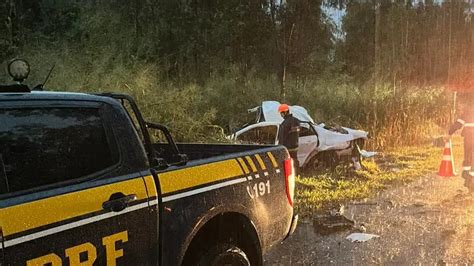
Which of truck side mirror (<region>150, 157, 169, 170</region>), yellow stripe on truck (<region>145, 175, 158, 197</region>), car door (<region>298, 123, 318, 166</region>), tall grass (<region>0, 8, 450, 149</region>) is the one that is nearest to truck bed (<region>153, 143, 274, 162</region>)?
truck side mirror (<region>150, 157, 169, 170</region>)

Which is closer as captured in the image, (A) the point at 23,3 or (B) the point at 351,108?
(B) the point at 351,108

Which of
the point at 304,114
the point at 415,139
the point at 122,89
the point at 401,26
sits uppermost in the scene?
the point at 401,26

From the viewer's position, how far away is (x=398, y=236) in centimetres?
734

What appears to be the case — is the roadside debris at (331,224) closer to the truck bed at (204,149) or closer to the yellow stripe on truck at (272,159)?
the truck bed at (204,149)

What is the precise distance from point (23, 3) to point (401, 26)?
29.7 m

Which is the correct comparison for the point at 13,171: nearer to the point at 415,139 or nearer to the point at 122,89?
the point at 122,89

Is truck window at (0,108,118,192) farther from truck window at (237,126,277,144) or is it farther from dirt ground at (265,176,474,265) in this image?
truck window at (237,126,277,144)

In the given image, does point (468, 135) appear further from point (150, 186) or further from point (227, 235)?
point (150, 186)

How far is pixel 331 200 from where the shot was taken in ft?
32.1

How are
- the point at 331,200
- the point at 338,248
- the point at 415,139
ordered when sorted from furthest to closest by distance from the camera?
1. the point at 415,139
2. the point at 331,200
3. the point at 338,248

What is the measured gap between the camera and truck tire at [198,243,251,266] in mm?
3805

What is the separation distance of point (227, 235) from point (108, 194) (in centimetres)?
126

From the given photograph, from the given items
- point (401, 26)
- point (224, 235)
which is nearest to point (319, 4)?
point (401, 26)

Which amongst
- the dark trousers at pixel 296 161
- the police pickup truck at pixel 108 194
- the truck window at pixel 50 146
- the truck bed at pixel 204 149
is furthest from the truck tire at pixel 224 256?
the dark trousers at pixel 296 161
